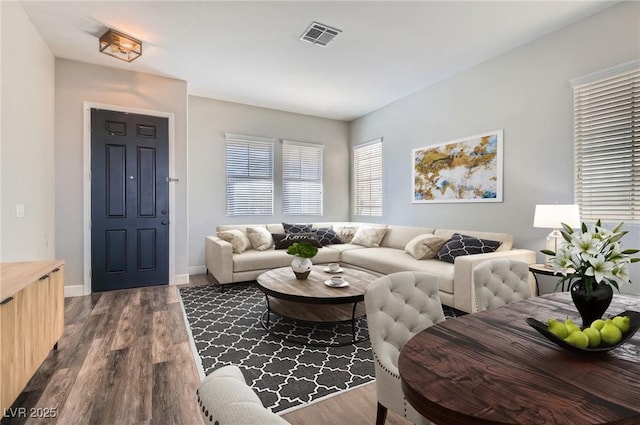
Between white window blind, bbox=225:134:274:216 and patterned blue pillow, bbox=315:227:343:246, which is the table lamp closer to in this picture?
patterned blue pillow, bbox=315:227:343:246

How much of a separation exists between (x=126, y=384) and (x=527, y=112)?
4.50 meters

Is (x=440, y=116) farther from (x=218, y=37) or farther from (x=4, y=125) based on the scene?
(x=4, y=125)

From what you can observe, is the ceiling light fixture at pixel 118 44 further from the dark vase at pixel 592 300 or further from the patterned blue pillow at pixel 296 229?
the dark vase at pixel 592 300

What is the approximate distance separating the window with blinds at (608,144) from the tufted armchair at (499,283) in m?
1.73

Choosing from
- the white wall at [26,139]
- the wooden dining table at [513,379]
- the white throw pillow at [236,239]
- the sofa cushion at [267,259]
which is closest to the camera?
the wooden dining table at [513,379]

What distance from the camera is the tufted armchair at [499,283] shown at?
1.71m

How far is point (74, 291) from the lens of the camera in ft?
12.8

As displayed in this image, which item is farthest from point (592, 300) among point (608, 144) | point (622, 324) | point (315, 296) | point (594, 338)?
point (608, 144)

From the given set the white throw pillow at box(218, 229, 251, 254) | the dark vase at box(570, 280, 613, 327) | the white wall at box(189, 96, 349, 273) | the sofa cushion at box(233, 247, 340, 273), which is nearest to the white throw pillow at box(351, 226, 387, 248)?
the sofa cushion at box(233, 247, 340, 273)

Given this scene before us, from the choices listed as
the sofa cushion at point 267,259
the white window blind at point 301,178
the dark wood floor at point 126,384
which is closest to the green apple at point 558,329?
the dark wood floor at point 126,384

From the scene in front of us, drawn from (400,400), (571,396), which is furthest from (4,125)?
(571,396)

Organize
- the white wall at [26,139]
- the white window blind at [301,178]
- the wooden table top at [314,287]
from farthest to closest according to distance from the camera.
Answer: the white window blind at [301,178]
the wooden table top at [314,287]
the white wall at [26,139]

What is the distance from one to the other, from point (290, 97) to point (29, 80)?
3.22m

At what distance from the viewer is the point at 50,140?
12.1 ft
